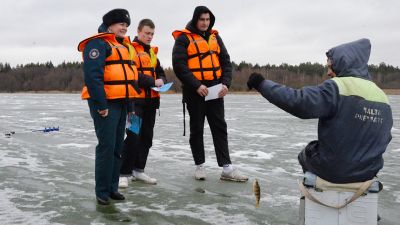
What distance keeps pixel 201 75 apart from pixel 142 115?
0.92 meters

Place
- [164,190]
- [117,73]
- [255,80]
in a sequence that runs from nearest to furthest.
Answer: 1. [255,80]
2. [117,73]
3. [164,190]

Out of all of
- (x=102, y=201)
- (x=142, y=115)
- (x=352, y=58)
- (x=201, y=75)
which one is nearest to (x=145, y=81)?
(x=142, y=115)

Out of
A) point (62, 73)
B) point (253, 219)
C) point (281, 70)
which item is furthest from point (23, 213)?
point (62, 73)

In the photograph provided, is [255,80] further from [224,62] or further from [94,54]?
[224,62]

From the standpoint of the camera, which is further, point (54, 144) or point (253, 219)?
point (54, 144)

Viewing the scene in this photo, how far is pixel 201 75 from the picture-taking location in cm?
602

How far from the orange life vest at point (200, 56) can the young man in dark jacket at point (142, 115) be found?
1.45 ft

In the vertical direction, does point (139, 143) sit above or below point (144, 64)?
below

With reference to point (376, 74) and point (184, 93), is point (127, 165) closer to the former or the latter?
point (184, 93)

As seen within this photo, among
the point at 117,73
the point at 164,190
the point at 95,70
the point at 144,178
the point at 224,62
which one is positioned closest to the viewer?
the point at 95,70

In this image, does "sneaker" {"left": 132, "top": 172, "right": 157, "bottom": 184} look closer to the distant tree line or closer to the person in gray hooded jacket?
the person in gray hooded jacket

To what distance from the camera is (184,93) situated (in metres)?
6.15

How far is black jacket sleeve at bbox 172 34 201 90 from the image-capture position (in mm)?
5859

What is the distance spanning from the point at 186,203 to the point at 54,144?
5.64 meters
